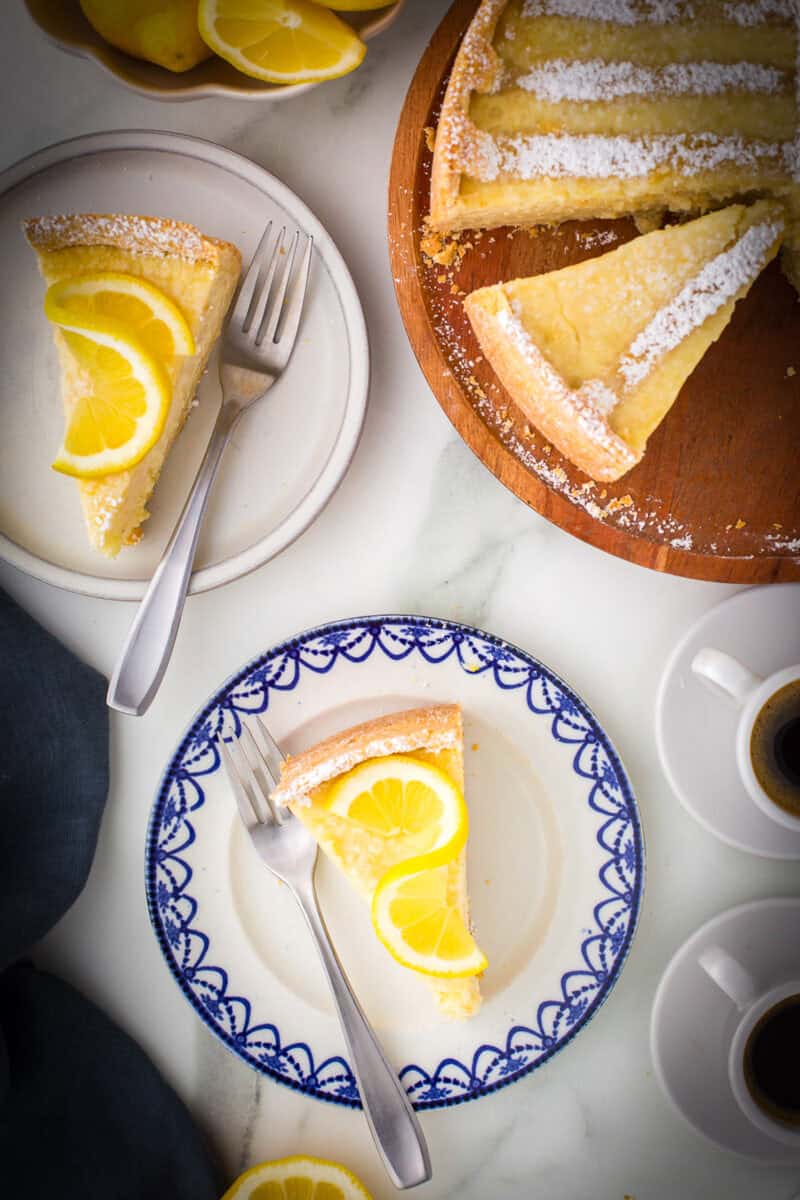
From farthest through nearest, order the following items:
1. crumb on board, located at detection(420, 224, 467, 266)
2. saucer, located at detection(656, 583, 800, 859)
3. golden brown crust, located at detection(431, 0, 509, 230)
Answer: saucer, located at detection(656, 583, 800, 859), crumb on board, located at detection(420, 224, 467, 266), golden brown crust, located at detection(431, 0, 509, 230)

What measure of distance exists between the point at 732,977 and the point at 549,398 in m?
1.03

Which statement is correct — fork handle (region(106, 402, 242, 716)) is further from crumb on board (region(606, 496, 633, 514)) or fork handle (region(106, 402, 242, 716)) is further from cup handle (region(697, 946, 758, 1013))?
cup handle (region(697, 946, 758, 1013))

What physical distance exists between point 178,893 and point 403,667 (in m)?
0.58

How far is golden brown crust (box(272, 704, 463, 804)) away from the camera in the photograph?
1438 millimetres

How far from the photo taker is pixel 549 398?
1.36 metres

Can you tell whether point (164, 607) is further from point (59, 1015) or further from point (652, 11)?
point (652, 11)

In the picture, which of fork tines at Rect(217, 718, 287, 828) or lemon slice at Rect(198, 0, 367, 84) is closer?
lemon slice at Rect(198, 0, 367, 84)

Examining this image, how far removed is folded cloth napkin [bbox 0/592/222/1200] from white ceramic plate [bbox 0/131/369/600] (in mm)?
200

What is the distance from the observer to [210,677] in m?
1.63

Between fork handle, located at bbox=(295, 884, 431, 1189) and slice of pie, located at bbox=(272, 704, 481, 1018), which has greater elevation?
slice of pie, located at bbox=(272, 704, 481, 1018)

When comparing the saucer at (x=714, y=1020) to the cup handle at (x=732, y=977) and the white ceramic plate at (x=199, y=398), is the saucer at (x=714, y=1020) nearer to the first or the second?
the cup handle at (x=732, y=977)

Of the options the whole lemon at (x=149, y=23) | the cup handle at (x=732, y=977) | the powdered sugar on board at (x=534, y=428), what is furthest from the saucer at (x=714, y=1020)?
the whole lemon at (x=149, y=23)

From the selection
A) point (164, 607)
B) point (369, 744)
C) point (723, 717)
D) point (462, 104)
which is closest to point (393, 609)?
point (369, 744)

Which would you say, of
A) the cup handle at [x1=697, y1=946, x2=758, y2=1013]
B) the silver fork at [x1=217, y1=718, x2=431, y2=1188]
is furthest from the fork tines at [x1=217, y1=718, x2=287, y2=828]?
the cup handle at [x1=697, y1=946, x2=758, y2=1013]
